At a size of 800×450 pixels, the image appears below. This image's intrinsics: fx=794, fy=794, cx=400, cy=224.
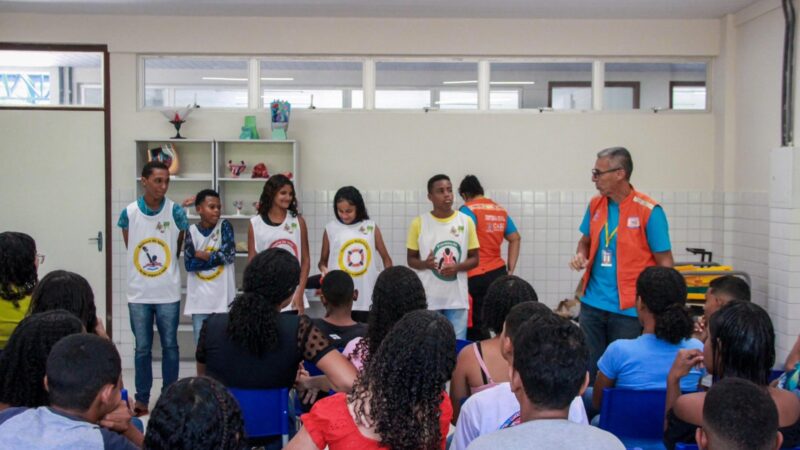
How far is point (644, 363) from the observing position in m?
3.07

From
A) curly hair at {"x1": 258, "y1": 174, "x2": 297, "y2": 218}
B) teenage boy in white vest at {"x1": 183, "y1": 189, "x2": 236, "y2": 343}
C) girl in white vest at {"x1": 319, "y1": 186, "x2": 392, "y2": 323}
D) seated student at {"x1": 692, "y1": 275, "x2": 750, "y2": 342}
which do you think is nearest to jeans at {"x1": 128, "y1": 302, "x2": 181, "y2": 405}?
teenage boy in white vest at {"x1": 183, "y1": 189, "x2": 236, "y2": 343}

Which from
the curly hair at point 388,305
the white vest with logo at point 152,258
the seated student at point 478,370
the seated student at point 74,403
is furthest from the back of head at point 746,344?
the white vest with logo at point 152,258

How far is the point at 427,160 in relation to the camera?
22.7 ft

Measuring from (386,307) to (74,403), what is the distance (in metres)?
1.37

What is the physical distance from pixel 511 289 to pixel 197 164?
4.42m

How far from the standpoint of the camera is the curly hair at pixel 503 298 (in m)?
3.03

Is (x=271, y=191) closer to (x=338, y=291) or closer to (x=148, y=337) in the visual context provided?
(x=148, y=337)

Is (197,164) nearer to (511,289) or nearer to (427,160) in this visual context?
(427,160)

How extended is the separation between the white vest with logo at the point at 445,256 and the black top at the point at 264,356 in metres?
2.43

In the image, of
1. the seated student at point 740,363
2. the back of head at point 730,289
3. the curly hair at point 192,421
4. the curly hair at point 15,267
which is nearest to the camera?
the curly hair at point 192,421

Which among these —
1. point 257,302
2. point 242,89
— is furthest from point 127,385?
point 257,302

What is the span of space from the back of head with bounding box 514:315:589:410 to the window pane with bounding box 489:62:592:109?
5.33 meters

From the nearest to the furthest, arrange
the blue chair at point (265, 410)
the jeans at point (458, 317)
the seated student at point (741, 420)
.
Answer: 1. the seated student at point (741, 420)
2. the blue chair at point (265, 410)
3. the jeans at point (458, 317)

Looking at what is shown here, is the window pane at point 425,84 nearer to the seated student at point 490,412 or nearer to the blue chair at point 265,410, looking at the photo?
the blue chair at point 265,410
